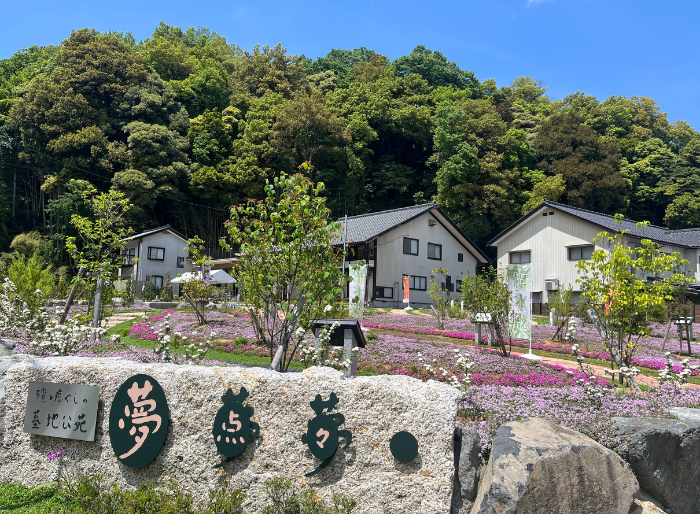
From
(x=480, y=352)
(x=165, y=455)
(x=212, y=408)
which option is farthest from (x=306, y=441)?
(x=480, y=352)

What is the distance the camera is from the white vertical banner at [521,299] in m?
15.5

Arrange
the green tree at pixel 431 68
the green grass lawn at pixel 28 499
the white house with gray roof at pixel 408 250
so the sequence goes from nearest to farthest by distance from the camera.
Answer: the green grass lawn at pixel 28 499, the white house with gray roof at pixel 408 250, the green tree at pixel 431 68

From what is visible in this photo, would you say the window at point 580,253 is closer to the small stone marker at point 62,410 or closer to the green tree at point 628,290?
the green tree at point 628,290

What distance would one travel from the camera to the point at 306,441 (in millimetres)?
5230

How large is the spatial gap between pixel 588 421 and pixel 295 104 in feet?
140

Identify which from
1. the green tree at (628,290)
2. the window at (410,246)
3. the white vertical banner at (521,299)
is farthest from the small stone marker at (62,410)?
the window at (410,246)

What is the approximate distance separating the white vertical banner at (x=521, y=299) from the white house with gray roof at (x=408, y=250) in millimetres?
18870

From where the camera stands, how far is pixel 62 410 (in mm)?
5984

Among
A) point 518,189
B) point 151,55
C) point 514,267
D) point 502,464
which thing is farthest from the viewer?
point 151,55

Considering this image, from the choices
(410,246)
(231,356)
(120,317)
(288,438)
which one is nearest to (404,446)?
(288,438)

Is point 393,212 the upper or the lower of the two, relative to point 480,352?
upper

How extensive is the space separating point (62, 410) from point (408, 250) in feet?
110

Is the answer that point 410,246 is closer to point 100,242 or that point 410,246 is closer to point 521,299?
point 521,299

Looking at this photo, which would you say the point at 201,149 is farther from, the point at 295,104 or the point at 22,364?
the point at 22,364
